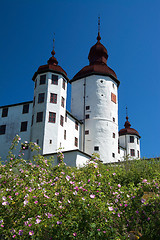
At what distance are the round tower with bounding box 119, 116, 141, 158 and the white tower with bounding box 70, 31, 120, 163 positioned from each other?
40.7 feet

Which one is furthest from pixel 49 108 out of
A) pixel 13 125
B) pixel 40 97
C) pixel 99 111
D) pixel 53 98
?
pixel 99 111

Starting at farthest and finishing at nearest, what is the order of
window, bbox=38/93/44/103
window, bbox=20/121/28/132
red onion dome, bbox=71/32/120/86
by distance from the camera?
red onion dome, bbox=71/32/120/86
window, bbox=38/93/44/103
window, bbox=20/121/28/132

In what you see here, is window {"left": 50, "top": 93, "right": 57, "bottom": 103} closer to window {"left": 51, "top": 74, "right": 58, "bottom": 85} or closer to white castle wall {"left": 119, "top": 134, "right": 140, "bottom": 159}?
window {"left": 51, "top": 74, "right": 58, "bottom": 85}

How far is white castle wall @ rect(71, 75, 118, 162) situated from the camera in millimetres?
34000

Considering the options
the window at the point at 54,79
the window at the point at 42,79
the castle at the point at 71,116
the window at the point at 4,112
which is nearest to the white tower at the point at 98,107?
the castle at the point at 71,116

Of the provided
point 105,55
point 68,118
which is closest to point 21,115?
point 68,118

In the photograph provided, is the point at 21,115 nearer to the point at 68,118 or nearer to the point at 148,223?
the point at 68,118

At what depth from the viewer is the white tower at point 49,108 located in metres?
27.5

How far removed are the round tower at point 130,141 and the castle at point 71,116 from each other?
12.3 meters

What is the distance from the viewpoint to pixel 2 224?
203 inches

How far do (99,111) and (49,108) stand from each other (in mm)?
8720

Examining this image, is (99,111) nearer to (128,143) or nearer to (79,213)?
(128,143)

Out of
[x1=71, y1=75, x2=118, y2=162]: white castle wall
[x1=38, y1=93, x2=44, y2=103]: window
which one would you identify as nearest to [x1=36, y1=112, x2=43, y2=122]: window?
[x1=38, y1=93, x2=44, y2=103]: window

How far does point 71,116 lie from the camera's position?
107ft
